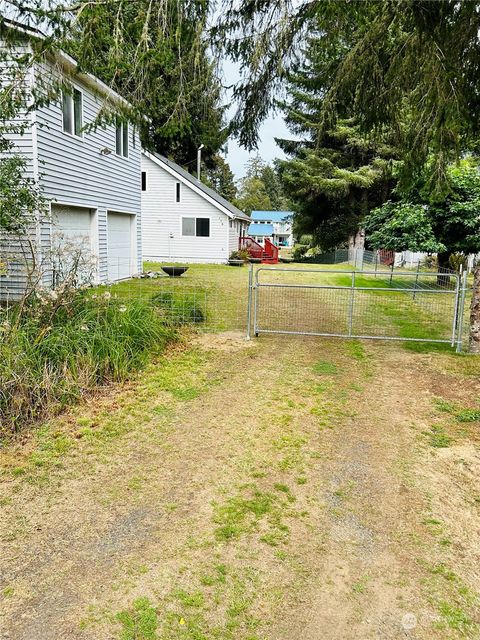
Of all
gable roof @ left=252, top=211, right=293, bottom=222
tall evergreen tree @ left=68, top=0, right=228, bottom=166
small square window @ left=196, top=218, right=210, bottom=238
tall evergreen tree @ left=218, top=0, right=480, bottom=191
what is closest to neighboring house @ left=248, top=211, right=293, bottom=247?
gable roof @ left=252, top=211, right=293, bottom=222

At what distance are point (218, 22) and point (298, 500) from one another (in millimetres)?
4960

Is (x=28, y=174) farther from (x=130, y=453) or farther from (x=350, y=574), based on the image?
(x=350, y=574)

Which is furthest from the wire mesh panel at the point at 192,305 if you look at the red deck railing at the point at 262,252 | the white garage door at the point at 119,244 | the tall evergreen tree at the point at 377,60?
the red deck railing at the point at 262,252

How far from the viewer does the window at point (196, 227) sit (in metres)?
23.5

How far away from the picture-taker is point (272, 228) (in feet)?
186

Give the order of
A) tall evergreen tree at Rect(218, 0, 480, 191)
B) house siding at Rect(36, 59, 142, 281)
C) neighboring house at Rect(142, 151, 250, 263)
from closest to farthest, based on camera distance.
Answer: tall evergreen tree at Rect(218, 0, 480, 191)
house siding at Rect(36, 59, 142, 281)
neighboring house at Rect(142, 151, 250, 263)

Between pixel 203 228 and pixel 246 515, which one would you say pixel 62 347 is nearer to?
pixel 246 515

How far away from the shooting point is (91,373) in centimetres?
520

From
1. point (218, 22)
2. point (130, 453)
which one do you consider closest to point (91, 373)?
point (130, 453)

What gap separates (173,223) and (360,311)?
14.4 meters

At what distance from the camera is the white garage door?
13.8 m

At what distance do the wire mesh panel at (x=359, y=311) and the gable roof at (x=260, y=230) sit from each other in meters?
39.7

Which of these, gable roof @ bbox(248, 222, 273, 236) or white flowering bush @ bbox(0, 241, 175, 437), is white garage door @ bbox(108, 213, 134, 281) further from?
gable roof @ bbox(248, 222, 273, 236)

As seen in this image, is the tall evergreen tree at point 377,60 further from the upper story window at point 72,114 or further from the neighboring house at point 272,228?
the neighboring house at point 272,228
